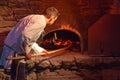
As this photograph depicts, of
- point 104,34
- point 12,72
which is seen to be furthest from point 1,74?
point 104,34

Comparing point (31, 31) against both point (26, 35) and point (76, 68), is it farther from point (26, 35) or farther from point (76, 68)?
point (76, 68)

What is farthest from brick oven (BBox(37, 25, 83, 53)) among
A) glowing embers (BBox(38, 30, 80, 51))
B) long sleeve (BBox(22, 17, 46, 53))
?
long sleeve (BBox(22, 17, 46, 53))

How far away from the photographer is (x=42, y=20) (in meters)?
4.05

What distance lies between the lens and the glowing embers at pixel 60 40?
529cm

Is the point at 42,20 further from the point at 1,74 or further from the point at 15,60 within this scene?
the point at 1,74

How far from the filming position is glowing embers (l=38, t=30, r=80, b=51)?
5.29 m

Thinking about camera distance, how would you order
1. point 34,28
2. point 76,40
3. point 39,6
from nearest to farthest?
point 34,28 < point 39,6 < point 76,40

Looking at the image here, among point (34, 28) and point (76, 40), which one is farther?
point (76, 40)

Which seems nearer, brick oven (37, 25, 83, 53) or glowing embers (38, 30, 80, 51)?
brick oven (37, 25, 83, 53)

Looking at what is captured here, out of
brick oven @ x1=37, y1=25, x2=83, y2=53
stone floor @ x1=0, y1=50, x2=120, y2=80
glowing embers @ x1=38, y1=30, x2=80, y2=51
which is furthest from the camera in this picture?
glowing embers @ x1=38, y1=30, x2=80, y2=51

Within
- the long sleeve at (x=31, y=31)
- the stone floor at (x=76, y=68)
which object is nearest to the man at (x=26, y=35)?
the long sleeve at (x=31, y=31)

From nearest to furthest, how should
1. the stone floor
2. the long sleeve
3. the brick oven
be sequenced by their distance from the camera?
the long sleeve → the stone floor → the brick oven

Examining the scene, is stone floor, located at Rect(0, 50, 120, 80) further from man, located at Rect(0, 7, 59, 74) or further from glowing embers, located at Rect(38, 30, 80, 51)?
man, located at Rect(0, 7, 59, 74)

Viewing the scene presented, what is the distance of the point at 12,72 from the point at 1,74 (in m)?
0.73
